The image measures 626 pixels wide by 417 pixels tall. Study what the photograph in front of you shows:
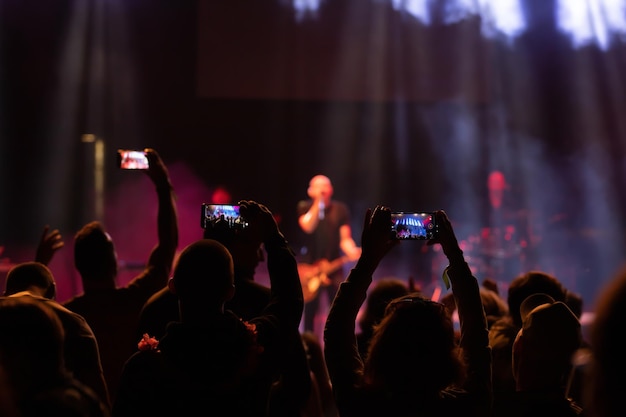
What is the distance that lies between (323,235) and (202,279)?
16.7 feet

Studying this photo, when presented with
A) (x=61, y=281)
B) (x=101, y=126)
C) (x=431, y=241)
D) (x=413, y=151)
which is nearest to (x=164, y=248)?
(x=431, y=241)

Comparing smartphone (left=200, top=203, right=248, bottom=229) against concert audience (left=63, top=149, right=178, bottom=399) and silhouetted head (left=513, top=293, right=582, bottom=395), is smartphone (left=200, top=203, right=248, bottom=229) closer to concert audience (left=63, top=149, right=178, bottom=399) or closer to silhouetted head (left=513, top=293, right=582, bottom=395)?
concert audience (left=63, top=149, right=178, bottom=399)

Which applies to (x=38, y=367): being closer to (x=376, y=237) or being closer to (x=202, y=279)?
(x=202, y=279)

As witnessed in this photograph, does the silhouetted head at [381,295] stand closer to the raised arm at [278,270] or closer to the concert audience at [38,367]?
the raised arm at [278,270]

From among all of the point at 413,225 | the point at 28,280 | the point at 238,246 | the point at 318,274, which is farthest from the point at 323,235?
the point at 413,225

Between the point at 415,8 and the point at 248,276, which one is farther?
the point at 415,8

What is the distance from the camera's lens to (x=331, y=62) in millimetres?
7570

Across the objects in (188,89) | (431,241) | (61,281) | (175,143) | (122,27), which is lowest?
(61,281)

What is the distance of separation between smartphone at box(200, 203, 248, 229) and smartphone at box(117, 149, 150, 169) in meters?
0.85

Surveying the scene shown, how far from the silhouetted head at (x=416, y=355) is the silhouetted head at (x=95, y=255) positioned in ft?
4.10

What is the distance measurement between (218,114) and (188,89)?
48 cm

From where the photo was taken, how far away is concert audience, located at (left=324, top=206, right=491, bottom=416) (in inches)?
52.7

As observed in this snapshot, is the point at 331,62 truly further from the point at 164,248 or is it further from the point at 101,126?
the point at 164,248

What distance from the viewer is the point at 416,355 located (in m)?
1.33
